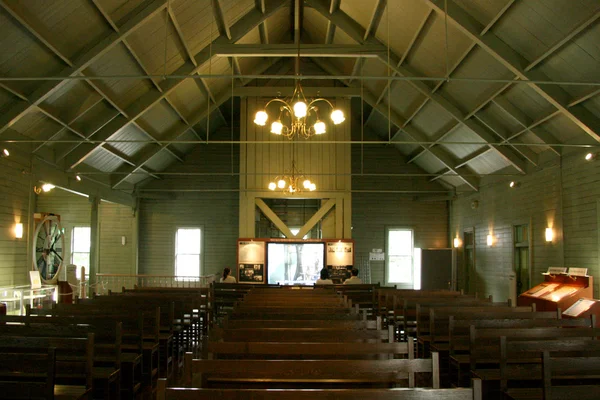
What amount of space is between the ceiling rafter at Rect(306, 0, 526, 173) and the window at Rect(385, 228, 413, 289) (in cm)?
676

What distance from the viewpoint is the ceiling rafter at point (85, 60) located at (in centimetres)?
1048

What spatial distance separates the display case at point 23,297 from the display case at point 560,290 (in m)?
9.65

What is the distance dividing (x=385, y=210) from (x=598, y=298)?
10.4 meters

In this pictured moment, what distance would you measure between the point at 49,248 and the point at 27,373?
12.9 metres

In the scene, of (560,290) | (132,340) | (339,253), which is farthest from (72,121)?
(560,290)

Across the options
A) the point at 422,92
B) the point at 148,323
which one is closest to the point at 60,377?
the point at 148,323

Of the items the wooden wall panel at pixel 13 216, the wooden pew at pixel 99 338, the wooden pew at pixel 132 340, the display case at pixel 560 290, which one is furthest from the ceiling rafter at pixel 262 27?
the wooden pew at pixel 99 338

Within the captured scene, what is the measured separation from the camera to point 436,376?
3.50 meters

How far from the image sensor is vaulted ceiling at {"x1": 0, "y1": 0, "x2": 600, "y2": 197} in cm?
962

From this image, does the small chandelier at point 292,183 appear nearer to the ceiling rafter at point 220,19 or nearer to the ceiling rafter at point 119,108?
the ceiling rafter at point 119,108

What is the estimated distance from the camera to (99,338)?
5613 millimetres

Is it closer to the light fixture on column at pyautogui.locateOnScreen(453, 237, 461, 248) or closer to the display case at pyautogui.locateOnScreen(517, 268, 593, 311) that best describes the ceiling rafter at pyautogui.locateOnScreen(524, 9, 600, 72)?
the display case at pyautogui.locateOnScreen(517, 268, 593, 311)

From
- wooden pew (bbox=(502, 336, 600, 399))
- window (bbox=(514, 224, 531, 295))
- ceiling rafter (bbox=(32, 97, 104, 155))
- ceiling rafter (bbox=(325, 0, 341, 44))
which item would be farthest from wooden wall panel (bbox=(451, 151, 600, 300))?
ceiling rafter (bbox=(32, 97, 104, 155))

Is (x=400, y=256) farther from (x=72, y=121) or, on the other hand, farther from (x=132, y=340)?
(x=132, y=340)
